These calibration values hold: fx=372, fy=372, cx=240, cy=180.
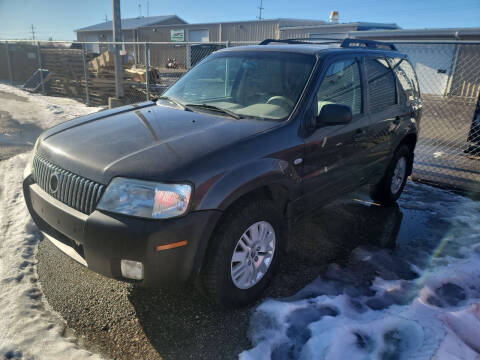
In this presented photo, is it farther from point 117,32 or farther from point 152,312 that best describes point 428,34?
point 152,312

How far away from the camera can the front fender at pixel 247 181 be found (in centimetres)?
229

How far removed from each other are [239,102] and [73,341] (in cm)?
225

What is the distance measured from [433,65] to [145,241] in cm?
2015

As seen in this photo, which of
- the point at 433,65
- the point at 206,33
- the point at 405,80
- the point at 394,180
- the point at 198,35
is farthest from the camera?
the point at 198,35

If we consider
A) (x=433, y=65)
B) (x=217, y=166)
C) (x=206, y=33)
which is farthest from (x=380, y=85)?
(x=206, y=33)

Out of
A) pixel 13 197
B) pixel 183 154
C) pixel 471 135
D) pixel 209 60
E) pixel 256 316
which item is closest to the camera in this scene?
pixel 183 154

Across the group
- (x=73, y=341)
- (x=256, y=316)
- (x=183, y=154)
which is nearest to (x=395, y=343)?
(x=256, y=316)

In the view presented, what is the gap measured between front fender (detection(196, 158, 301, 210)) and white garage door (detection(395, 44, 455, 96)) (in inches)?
694

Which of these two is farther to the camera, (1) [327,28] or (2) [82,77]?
(1) [327,28]

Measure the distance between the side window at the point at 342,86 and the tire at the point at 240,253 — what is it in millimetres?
1101

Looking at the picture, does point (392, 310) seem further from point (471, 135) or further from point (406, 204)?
point (471, 135)

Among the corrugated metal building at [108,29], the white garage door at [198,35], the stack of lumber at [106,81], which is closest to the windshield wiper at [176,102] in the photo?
the stack of lumber at [106,81]

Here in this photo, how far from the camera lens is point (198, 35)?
38.6 m

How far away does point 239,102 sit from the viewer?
11.0 ft
